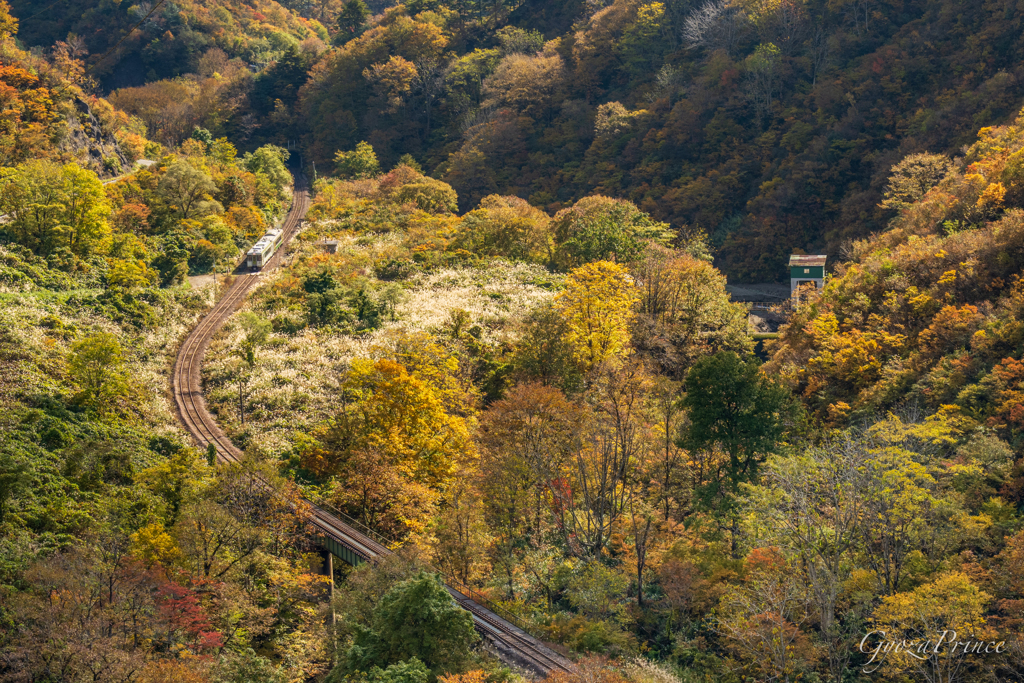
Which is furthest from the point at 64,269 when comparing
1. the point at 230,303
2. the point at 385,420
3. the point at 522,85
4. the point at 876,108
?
the point at 876,108

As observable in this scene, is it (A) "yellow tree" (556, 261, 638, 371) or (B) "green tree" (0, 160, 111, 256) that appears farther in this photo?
(B) "green tree" (0, 160, 111, 256)

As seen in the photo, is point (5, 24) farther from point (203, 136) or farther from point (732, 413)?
point (732, 413)

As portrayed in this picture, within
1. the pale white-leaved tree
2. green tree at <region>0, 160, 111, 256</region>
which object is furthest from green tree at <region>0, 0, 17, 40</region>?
the pale white-leaved tree

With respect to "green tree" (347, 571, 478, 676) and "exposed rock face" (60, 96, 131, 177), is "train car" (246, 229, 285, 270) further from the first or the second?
"green tree" (347, 571, 478, 676)

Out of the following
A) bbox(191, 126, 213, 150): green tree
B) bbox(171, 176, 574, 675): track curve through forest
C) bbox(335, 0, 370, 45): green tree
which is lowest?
bbox(171, 176, 574, 675): track curve through forest

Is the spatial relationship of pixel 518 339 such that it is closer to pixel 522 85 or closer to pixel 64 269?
pixel 64 269

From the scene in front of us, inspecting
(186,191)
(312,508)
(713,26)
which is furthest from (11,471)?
(713,26)

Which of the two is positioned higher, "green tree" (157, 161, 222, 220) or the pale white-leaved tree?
the pale white-leaved tree
